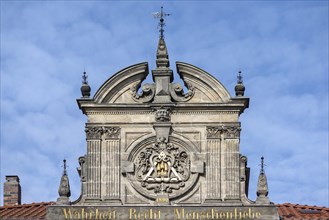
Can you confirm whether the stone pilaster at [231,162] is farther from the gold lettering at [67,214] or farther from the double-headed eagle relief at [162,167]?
the gold lettering at [67,214]

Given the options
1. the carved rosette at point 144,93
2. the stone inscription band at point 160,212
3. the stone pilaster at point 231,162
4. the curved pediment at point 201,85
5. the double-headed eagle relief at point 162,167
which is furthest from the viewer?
the carved rosette at point 144,93

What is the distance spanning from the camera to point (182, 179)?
188 feet

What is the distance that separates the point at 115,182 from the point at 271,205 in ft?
20.7

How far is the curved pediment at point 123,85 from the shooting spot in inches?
2287

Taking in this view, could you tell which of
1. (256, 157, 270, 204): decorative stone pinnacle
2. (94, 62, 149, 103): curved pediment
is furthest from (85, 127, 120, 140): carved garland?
(256, 157, 270, 204): decorative stone pinnacle

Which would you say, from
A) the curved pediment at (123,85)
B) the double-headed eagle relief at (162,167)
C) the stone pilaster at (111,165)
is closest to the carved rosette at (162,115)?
the double-headed eagle relief at (162,167)

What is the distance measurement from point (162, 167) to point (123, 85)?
12.5ft

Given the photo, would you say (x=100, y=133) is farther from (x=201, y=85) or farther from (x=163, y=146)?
(x=201, y=85)

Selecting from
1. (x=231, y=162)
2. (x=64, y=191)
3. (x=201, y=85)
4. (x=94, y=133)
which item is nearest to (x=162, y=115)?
(x=201, y=85)

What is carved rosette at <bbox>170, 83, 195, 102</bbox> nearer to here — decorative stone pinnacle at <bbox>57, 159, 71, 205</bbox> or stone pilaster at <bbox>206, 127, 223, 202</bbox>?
stone pilaster at <bbox>206, 127, 223, 202</bbox>

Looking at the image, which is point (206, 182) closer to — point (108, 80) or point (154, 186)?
point (154, 186)

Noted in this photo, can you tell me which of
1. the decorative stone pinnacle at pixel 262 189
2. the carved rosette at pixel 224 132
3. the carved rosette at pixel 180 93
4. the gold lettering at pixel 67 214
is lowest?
the gold lettering at pixel 67 214

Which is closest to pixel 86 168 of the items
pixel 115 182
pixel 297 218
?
pixel 115 182

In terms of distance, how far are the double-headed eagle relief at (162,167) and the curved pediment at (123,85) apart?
237cm
